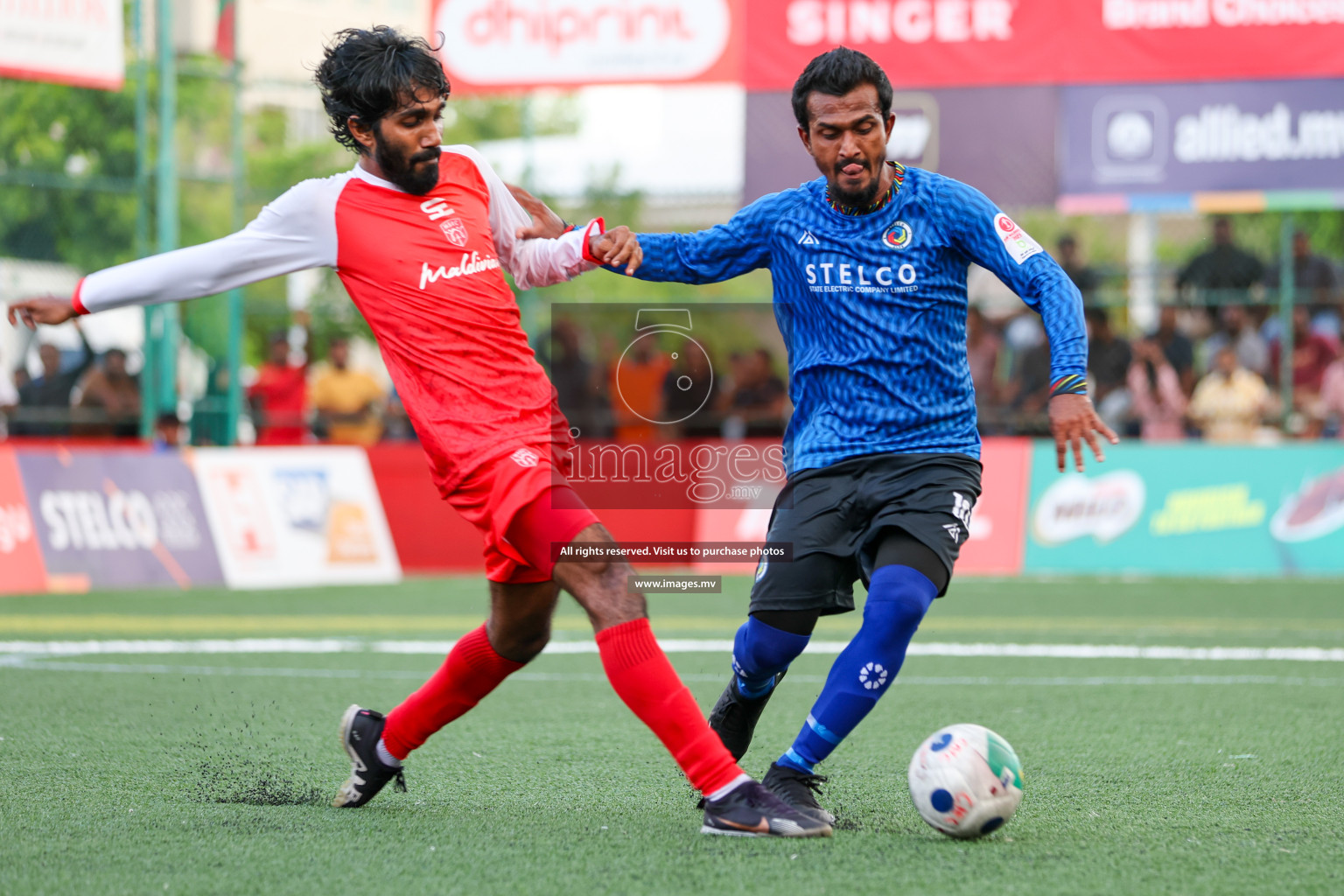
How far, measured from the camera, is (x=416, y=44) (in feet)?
14.3

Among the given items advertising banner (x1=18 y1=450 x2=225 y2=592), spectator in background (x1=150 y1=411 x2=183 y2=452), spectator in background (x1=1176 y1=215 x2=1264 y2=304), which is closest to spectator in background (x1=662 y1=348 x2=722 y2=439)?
advertising banner (x1=18 y1=450 x2=225 y2=592)

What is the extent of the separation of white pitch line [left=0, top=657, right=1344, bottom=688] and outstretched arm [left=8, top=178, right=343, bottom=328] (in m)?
3.58

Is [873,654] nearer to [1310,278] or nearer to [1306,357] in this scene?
[1306,357]

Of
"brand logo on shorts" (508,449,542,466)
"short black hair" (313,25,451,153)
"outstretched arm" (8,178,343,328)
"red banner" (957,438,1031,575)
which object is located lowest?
"red banner" (957,438,1031,575)

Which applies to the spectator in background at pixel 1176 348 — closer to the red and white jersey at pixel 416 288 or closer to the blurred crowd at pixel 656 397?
the blurred crowd at pixel 656 397

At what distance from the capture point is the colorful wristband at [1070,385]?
4.10 meters

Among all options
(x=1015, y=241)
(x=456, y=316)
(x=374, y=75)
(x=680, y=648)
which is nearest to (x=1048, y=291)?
(x=1015, y=241)

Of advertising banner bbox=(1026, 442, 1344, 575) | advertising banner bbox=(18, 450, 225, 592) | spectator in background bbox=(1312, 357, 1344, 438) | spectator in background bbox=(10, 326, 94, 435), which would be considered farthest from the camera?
spectator in background bbox=(1312, 357, 1344, 438)

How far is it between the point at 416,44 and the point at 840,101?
47.4 inches

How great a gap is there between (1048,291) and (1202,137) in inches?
429

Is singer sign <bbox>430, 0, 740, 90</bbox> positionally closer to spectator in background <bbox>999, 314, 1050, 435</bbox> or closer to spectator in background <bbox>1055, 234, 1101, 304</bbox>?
spectator in background <bbox>1055, 234, 1101, 304</bbox>

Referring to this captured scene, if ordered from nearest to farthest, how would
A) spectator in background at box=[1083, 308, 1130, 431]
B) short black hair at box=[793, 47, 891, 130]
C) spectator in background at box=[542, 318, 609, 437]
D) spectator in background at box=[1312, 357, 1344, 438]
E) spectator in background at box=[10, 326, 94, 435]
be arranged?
1. short black hair at box=[793, 47, 891, 130]
2. spectator in background at box=[10, 326, 94, 435]
3. spectator in background at box=[1312, 357, 1344, 438]
4. spectator in background at box=[1083, 308, 1130, 431]
5. spectator in background at box=[542, 318, 609, 437]

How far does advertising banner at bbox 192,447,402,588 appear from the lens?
13.1 m

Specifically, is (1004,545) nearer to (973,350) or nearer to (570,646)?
(973,350)
